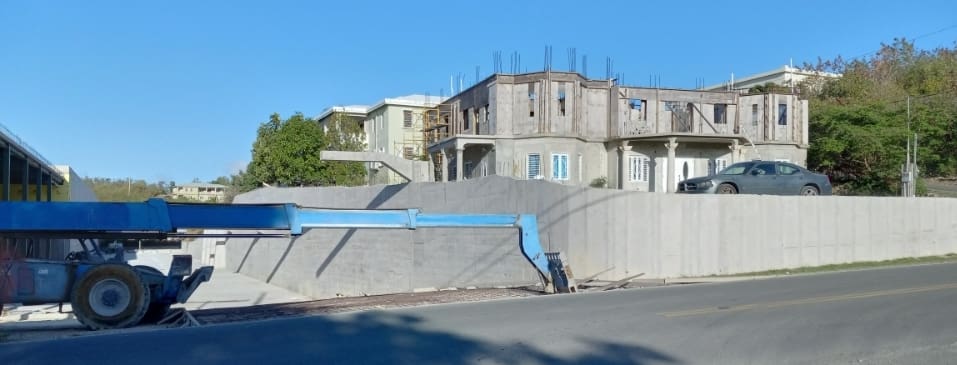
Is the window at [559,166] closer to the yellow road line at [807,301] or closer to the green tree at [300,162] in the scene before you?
the green tree at [300,162]

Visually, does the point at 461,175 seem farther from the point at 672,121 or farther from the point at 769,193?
the point at 769,193

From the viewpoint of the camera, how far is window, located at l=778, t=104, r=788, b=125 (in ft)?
144

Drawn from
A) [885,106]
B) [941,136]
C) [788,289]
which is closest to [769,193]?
[788,289]

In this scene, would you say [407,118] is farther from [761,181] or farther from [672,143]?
[761,181]

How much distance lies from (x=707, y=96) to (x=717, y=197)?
72.9 ft

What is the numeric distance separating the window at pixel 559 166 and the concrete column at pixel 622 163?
9.93 ft

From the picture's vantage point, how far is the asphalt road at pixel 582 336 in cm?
931

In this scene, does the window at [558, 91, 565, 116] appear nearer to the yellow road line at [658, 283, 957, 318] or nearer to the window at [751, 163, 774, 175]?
the window at [751, 163, 774, 175]

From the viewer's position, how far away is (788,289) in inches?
656

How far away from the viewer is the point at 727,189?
2445 centimetres

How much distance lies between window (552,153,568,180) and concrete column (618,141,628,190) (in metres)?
3.03

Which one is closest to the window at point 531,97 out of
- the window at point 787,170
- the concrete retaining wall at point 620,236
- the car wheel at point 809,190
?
the concrete retaining wall at point 620,236

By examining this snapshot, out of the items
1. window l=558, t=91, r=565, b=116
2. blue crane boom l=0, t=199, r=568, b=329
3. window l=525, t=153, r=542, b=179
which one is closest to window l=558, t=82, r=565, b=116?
window l=558, t=91, r=565, b=116

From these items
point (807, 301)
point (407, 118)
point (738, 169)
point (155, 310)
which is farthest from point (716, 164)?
point (155, 310)
